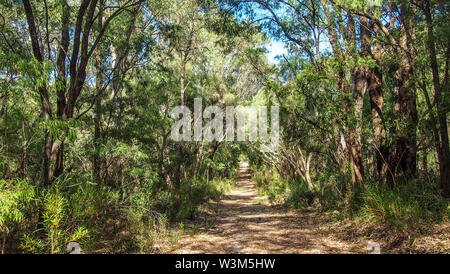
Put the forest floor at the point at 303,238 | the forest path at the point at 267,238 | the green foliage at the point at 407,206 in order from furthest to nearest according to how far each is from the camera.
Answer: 1. the forest path at the point at 267,238
2. the green foliage at the point at 407,206
3. the forest floor at the point at 303,238

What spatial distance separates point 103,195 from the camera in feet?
18.1

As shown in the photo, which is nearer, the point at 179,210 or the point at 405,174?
the point at 405,174

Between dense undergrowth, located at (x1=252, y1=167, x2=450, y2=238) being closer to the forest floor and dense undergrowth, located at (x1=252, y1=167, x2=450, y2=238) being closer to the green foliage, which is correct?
the green foliage

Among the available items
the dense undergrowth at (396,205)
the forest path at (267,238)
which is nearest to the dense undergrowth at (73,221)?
the forest path at (267,238)

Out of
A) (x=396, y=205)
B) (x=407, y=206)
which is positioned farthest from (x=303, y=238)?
(x=407, y=206)

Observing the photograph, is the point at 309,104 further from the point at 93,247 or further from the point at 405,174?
the point at 93,247

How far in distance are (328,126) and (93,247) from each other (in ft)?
17.7

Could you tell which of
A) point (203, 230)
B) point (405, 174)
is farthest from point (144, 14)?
point (405, 174)

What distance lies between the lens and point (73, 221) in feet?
13.8

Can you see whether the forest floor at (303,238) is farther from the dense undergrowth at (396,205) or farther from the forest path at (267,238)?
the dense undergrowth at (396,205)

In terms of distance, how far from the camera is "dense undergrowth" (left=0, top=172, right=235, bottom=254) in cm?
355

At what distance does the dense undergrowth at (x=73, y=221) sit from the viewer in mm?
3555

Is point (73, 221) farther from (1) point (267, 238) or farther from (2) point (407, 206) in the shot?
(2) point (407, 206)

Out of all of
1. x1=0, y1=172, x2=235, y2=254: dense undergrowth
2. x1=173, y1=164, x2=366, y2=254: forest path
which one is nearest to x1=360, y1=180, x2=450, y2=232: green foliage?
x1=173, y1=164, x2=366, y2=254: forest path
